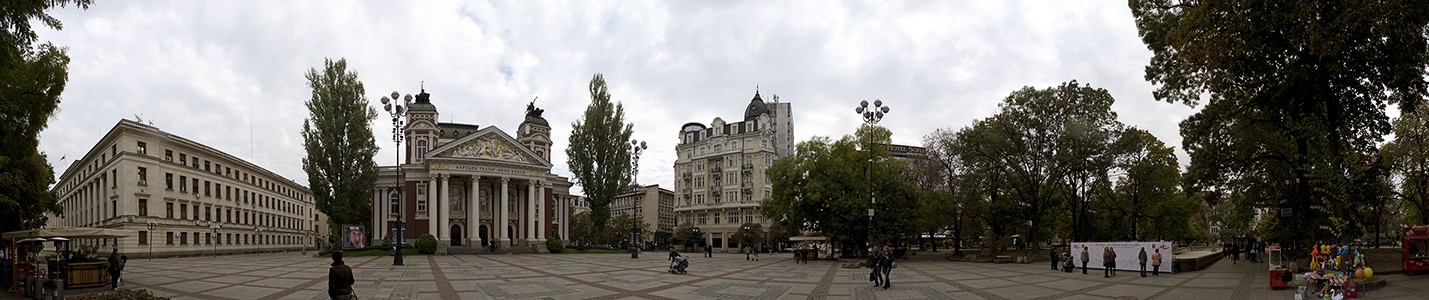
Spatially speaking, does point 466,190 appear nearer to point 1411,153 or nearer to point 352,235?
point 352,235

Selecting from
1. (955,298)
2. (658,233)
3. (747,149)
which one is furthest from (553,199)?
(955,298)

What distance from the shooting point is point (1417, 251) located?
23641 millimetres

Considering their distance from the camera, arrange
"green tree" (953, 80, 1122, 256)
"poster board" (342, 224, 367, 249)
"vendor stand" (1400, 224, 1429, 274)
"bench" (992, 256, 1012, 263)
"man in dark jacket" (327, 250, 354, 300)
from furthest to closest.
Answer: "poster board" (342, 224, 367, 249), "bench" (992, 256, 1012, 263), "green tree" (953, 80, 1122, 256), "vendor stand" (1400, 224, 1429, 274), "man in dark jacket" (327, 250, 354, 300)

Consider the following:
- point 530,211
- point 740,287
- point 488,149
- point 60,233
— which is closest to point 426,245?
point 488,149

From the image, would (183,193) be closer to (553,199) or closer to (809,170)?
(553,199)

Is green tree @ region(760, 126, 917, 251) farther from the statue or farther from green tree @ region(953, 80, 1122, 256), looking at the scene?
the statue

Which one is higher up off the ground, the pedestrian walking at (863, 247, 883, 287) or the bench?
the pedestrian walking at (863, 247, 883, 287)

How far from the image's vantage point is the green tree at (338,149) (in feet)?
183

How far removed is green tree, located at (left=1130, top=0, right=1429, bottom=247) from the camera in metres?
17.5

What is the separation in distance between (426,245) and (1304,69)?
172 feet

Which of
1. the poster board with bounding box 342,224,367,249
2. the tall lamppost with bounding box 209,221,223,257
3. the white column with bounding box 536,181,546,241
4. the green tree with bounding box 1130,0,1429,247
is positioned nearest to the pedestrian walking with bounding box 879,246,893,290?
the green tree with bounding box 1130,0,1429,247

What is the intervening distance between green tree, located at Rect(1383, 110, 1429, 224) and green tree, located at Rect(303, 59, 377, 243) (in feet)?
196

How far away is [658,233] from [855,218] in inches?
1909

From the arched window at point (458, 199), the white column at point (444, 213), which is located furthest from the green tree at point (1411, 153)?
the arched window at point (458, 199)
